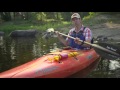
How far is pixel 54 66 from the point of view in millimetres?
A: 5297

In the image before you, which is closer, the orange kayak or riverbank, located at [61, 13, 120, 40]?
the orange kayak

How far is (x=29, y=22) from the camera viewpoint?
967 inches

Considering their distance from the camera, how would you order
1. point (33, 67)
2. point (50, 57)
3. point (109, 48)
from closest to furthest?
1. point (33, 67)
2. point (50, 57)
3. point (109, 48)

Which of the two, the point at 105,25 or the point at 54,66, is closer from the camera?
the point at 54,66

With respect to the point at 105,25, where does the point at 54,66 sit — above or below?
below

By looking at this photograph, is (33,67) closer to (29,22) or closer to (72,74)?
(72,74)

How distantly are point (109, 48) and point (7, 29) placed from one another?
654 inches

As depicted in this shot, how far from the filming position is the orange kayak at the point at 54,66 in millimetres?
4927

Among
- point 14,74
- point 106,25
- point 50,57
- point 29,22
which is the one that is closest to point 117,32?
point 106,25

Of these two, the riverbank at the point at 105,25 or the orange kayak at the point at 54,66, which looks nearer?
the orange kayak at the point at 54,66

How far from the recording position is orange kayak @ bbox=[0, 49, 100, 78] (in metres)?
4.93
